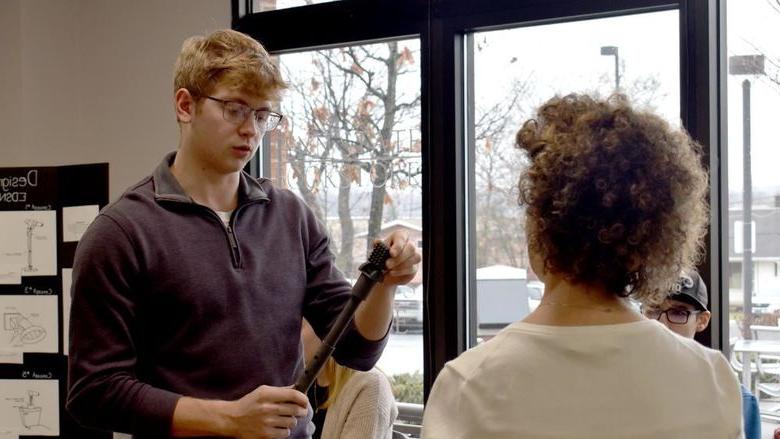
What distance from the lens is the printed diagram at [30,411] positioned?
10.8 ft

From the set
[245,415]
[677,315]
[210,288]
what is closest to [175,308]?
[210,288]

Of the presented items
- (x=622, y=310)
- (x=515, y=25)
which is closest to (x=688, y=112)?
(x=515, y=25)

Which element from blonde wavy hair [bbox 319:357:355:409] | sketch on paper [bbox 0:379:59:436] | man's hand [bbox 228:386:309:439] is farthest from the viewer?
sketch on paper [bbox 0:379:59:436]

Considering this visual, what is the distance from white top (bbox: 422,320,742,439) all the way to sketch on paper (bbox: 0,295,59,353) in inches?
101

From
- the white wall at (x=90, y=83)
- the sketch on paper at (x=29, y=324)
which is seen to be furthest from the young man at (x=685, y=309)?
the sketch on paper at (x=29, y=324)

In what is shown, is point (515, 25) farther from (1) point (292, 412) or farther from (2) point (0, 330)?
(2) point (0, 330)

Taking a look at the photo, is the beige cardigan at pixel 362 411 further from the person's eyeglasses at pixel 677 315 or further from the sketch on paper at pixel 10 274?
the sketch on paper at pixel 10 274

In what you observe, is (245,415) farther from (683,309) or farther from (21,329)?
(21,329)

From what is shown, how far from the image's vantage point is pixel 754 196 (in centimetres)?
248

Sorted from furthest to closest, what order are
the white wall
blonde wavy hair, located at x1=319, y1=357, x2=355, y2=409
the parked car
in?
1. the white wall
2. the parked car
3. blonde wavy hair, located at x1=319, y1=357, x2=355, y2=409

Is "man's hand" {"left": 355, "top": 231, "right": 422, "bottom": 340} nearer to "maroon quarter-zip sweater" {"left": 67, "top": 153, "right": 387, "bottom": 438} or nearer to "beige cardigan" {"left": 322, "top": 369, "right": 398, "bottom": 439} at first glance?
"maroon quarter-zip sweater" {"left": 67, "top": 153, "right": 387, "bottom": 438}

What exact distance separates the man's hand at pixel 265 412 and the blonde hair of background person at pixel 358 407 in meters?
1.00

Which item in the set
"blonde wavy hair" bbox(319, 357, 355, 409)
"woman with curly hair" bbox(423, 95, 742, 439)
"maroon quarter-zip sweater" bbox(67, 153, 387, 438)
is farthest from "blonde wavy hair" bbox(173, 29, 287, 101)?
"blonde wavy hair" bbox(319, 357, 355, 409)

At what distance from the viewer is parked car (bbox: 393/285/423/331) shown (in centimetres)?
297
